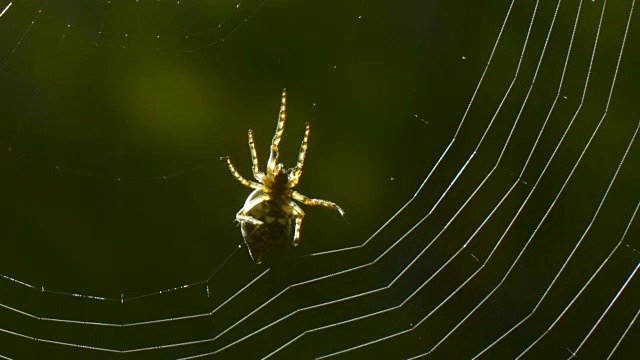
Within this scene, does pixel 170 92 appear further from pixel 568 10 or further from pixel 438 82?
pixel 568 10

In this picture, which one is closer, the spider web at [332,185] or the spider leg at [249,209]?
the spider leg at [249,209]

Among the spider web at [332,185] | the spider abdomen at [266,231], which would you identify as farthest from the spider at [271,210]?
the spider web at [332,185]

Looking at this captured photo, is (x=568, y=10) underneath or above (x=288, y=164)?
above

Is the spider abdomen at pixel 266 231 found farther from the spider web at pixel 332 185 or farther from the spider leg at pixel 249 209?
the spider web at pixel 332 185

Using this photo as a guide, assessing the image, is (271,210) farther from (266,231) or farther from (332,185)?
(332,185)

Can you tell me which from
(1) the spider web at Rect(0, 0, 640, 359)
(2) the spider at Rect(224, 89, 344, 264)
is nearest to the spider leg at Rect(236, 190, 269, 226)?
(2) the spider at Rect(224, 89, 344, 264)

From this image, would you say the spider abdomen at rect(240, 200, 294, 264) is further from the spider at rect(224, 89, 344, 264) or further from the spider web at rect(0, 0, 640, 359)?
the spider web at rect(0, 0, 640, 359)

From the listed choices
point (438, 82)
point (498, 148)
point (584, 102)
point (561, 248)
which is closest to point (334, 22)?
point (438, 82)
